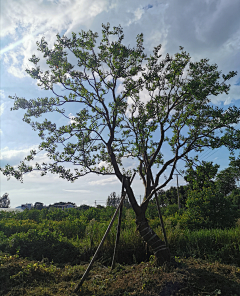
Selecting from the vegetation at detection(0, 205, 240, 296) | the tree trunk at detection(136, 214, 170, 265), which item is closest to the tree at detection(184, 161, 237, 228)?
the vegetation at detection(0, 205, 240, 296)

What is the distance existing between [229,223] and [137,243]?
385cm

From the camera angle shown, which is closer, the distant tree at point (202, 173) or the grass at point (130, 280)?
the grass at point (130, 280)

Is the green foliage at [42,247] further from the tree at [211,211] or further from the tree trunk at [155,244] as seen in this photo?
the tree at [211,211]

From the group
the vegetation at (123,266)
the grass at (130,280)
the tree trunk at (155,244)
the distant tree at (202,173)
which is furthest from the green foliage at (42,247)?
the distant tree at (202,173)

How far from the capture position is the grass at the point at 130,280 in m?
3.76

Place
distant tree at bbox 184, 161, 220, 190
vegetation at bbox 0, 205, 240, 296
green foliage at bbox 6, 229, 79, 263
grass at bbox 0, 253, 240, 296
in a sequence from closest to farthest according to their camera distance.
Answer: grass at bbox 0, 253, 240, 296, vegetation at bbox 0, 205, 240, 296, distant tree at bbox 184, 161, 220, 190, green foliage at bbox 6, 229, 79, 263

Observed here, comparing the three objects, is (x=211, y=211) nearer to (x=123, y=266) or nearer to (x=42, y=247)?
(x=123, y=266)

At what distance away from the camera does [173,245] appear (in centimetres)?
625

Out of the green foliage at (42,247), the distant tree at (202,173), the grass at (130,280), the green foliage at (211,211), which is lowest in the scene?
the grass at (130,280)

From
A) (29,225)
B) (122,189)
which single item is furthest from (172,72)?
(29,225)

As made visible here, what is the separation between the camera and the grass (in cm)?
376

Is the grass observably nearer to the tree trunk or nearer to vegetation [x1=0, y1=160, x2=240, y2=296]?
vegetation [x1=0, y1=160, x2=240, y2=296]

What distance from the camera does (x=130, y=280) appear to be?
4211mm

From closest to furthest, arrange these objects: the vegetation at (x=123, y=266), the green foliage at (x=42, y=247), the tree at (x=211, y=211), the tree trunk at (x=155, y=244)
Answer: the vegetation at (x=123, y=266) → the tree trunk at (x=155, y=244) → the green foliage at (x=42, y=247) → the tree at (x=211, y=211)
